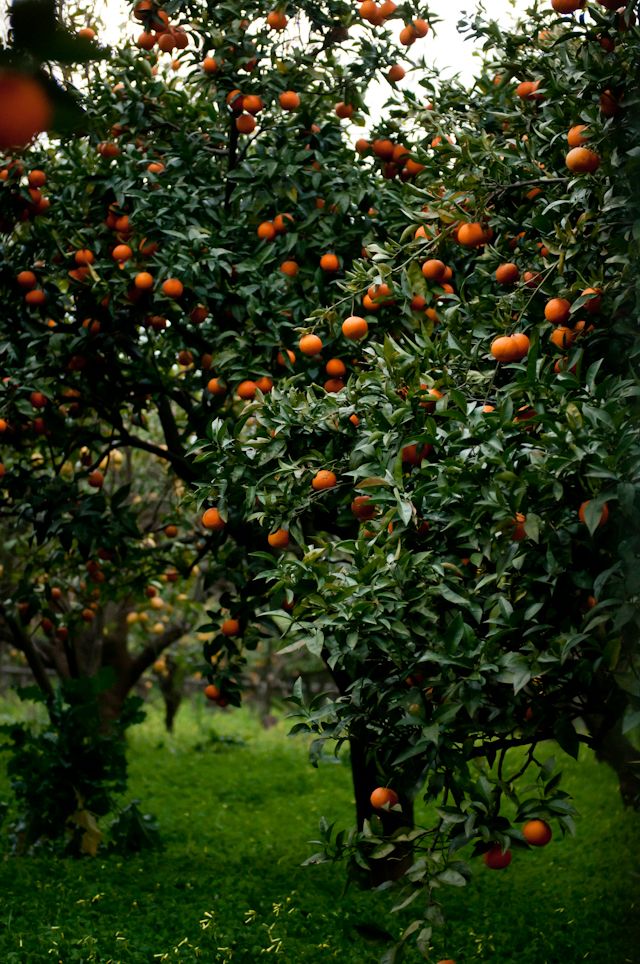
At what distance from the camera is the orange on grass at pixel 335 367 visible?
375cm

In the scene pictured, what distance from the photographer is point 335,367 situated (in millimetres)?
3764

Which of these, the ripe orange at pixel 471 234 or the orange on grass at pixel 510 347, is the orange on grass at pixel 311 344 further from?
the orange on grass at pixel 510 347

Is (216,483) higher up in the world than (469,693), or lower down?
higher up

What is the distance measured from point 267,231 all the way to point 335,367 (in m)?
0.70

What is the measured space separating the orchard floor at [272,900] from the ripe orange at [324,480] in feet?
3.26

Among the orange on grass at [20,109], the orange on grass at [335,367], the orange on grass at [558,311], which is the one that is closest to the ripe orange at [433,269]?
the orange on grass at [335,367]

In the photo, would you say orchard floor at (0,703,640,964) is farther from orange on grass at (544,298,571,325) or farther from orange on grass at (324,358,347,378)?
orange on grass at (324,358,347,378)

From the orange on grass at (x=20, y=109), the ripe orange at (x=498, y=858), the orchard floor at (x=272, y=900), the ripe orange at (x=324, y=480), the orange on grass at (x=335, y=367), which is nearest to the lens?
the orange on grass at (x=20, y=109)

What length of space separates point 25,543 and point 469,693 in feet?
16.5

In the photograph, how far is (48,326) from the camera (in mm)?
4504

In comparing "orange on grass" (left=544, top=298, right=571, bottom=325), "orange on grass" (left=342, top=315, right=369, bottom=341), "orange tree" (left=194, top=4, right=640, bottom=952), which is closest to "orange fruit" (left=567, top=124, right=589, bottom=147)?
"orange tree" (left=194, top=4, right=640, bottom=952)

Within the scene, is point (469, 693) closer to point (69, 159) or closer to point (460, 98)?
point (460, 98)

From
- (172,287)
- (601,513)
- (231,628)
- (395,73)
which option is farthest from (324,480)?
(395,73)

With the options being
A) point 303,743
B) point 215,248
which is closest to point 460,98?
point 215,248
